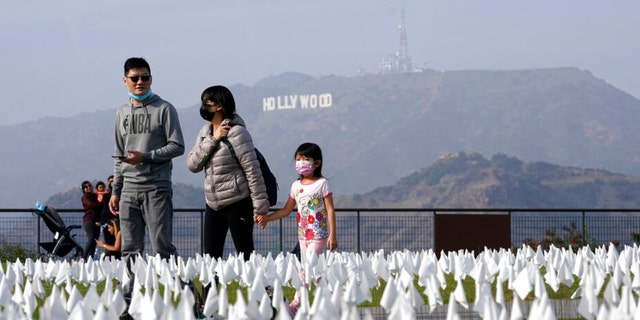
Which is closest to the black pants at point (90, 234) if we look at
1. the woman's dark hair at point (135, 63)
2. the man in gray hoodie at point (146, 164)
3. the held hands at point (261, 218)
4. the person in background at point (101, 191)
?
the person in background at point (101, 191)

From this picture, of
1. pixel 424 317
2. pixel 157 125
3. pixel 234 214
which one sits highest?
pixel 157 125

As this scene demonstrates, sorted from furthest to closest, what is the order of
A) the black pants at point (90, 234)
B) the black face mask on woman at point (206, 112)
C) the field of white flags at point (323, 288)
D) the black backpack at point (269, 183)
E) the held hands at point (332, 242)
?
the black pants at point (90, 234) → the black backpack at point (269, 183) → the black face mask on woman at point (206, 112) → the held hands at point (332, 242) → the field of white flags at point (323, 288)

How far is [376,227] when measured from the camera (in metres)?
23.0

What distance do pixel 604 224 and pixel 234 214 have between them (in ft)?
48.4

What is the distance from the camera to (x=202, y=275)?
918 cm

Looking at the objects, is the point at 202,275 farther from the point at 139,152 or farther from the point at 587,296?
the point at 587,296

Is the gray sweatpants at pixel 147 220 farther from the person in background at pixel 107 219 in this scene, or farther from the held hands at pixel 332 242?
the person in background at pixel 107 219

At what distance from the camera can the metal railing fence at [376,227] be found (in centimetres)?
2270

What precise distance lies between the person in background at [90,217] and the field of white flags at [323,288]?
9.63 metres

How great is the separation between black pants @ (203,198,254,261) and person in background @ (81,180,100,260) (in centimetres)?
1115

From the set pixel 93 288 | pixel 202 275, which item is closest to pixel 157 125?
pixel 202 275

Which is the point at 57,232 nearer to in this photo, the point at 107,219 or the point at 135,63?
the point at 107,219

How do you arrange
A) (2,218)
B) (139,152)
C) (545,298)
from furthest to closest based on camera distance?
(2,218) < (139,152) < (545,298)

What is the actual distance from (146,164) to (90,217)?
11.5 metres
